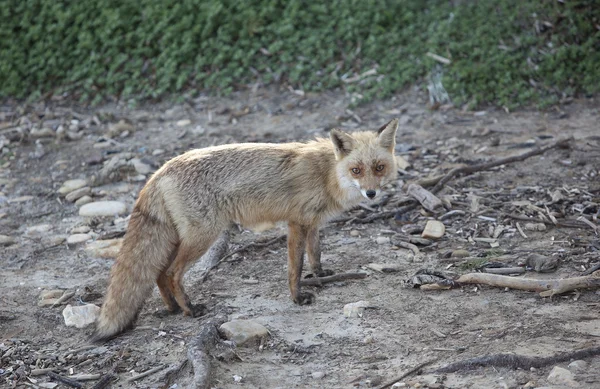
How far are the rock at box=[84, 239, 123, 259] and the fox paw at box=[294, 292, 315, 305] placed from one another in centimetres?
195

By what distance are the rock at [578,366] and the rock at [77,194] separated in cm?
579

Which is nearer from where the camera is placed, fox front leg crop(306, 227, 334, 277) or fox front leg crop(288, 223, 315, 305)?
fox front leg crop(288, 223, 315, 305)

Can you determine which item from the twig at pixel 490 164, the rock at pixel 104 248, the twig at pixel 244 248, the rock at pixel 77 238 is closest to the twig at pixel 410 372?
the twig at pixel 244 248

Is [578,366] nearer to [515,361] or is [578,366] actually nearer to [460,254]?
[515,361]

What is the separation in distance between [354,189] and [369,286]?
803 millimetres

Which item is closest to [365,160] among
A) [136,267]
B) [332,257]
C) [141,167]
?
[332,257]

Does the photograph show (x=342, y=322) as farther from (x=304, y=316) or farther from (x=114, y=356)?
(x=114, y=356)

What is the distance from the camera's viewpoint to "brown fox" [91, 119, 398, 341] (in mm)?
5506

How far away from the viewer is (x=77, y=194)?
8.31 m

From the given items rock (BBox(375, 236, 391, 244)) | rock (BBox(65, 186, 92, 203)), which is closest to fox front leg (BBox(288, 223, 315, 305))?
rock (BBox(375, 236, 391, 244))

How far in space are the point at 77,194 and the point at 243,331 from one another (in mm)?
3918

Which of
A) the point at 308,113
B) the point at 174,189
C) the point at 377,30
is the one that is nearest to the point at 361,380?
the point at 174,189

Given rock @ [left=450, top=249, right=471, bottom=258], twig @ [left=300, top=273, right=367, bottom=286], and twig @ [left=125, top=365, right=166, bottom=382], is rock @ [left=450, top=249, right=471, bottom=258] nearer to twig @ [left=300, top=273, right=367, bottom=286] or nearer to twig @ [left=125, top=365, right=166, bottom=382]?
twig @ [left=300, top=273, right=367, bottom=286]

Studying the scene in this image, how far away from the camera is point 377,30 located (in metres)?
10.9
